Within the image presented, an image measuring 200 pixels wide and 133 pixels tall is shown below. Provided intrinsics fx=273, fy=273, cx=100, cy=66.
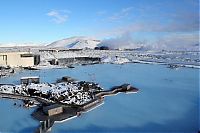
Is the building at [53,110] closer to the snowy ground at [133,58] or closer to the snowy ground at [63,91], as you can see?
the snowy ground at [63,91]

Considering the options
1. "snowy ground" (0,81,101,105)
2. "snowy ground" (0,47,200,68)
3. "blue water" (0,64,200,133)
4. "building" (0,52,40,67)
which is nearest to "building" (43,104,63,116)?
"blue water" (0,64,200,133)

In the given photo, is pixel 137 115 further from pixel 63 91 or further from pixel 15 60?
pixel 15 60

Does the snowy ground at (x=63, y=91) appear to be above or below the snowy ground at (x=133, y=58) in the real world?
below

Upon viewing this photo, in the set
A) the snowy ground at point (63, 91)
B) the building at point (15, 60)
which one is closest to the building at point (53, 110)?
the snowy ground at point (63, 91)

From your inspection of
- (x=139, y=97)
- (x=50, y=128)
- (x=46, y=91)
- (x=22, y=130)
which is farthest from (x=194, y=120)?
(x=46, y=91)

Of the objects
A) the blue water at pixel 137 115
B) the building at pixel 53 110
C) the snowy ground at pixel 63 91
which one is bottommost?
the blue water at pixel 137 115

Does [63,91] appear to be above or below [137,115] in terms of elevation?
above

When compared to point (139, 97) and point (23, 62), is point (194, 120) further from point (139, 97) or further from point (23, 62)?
point (23, 62)

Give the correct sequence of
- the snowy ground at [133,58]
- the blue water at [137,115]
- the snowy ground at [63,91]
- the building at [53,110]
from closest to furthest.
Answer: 1. the blue water at [137,115]
2. the building at [53,110]
3. the snowy ground at [63,91]
4. the snowy ground at [133,58]

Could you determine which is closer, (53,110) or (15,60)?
(53,110)

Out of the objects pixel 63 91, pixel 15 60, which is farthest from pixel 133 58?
pixel 63 91

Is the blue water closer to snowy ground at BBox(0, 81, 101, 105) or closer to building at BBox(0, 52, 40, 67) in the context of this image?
snowy ground at BBox(0, 81, 101, 105)
